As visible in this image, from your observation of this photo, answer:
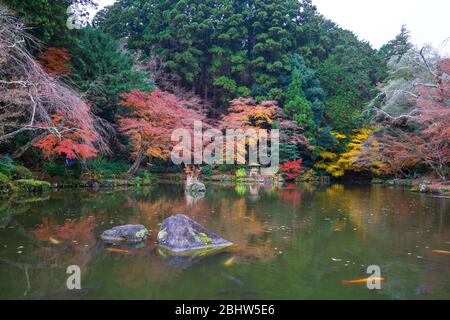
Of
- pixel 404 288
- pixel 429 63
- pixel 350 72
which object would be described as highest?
pixel 350 72

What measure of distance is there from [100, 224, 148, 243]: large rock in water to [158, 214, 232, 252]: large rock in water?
0.97ft

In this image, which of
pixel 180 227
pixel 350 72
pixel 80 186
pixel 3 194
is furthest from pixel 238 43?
pixel 180 227

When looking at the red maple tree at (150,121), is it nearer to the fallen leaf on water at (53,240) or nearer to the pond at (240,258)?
the pond at (240,258)

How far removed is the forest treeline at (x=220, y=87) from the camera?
12594mm

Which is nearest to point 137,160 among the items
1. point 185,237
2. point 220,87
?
point 220,87

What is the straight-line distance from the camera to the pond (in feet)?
11.6

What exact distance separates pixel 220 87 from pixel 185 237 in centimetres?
2011

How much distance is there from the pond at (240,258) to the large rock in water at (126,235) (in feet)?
0.58

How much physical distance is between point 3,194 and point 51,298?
891 cm

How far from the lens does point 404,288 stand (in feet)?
12.1

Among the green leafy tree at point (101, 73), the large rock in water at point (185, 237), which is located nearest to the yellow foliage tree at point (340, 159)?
the green leafy tree at point (101, 73)

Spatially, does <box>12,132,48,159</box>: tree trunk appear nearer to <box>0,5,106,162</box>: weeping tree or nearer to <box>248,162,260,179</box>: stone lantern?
<box>0,5,106,162</box>: weeping tree

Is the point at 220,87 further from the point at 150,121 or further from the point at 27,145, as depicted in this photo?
the point at 27,145

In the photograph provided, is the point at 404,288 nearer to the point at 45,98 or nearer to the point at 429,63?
the point at 45,98
